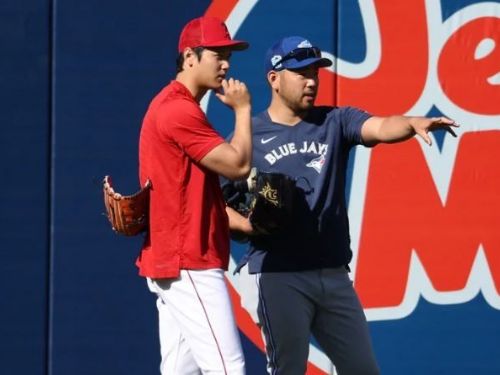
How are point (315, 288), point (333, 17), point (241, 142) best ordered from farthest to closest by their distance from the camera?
point (333, 17) < point (315, 288) < point (241, 142)

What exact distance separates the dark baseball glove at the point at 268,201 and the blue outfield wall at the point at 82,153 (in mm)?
748

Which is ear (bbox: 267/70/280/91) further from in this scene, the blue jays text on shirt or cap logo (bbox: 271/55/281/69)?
the blue jays text on shirt

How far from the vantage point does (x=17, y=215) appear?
16.0ft

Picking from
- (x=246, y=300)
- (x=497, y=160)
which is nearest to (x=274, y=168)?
(x=246, y=300)

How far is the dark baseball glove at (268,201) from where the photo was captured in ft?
14.1

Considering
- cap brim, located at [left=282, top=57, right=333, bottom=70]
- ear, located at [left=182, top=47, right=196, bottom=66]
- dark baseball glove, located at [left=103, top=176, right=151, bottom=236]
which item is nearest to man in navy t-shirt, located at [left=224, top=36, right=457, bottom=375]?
cap brim, located at [left=282, top=57, right=333, bottom=70]

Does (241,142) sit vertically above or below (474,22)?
below

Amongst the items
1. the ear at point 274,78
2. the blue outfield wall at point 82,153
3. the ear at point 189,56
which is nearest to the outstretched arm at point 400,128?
the ear at point 274,78

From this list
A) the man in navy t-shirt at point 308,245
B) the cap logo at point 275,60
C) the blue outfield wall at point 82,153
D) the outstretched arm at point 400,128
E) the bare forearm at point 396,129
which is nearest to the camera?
the outstretched arm at point 400,128

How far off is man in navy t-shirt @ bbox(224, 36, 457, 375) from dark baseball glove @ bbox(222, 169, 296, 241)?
3 cm

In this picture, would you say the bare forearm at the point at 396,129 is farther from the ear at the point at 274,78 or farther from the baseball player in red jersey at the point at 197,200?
the baseball player in red jersey at the point at 197,200

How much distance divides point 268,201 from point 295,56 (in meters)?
0.58

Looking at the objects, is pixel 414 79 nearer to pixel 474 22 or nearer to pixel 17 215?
pixel 474 22

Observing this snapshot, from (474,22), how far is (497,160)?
2.02 feet
